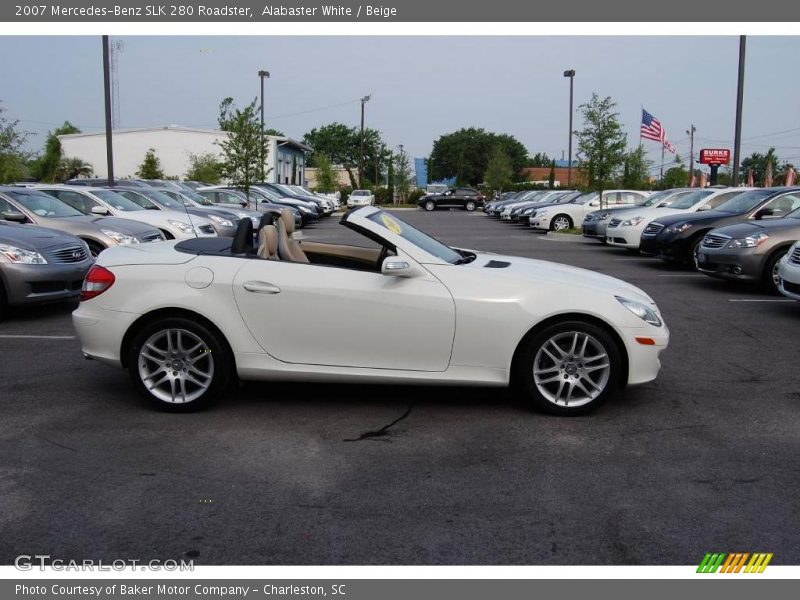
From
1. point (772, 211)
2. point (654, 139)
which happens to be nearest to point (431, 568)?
point (772, 211)

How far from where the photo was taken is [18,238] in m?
9.15

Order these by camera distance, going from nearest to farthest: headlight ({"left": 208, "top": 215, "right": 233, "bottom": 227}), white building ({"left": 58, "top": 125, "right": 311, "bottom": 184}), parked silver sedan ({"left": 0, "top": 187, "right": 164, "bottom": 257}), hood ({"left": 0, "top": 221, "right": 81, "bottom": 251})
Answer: hood ({"left": 0, "top": 221, "right": 81, "bottom": 251}), parked silver sedan ({"left": 0, "top": 187, "right": 164, "bottom": 257}), headlight ({"left": 208, "top": 215, "right": 233, "bottom": 227}), white building ({"left": 58, "top": 125, "right": 311, "bottom": 184})

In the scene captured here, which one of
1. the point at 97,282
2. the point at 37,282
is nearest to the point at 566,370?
the point at 97,282

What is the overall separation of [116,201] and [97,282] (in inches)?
410

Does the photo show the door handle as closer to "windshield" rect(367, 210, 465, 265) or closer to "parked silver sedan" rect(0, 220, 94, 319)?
"windshield" rect(367, 210, 465, 265)

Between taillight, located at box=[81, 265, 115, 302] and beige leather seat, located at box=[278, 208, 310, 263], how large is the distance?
118 centimetres

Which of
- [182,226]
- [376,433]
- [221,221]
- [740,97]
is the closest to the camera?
[376,433]

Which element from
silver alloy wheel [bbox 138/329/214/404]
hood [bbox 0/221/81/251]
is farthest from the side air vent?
hood [bbox 0/221/81/251]

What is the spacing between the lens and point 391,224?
5.74 m

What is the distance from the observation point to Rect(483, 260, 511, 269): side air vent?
5.68 m

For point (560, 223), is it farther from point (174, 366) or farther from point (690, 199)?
point (174, 366)

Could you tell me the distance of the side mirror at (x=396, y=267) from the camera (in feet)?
17.0

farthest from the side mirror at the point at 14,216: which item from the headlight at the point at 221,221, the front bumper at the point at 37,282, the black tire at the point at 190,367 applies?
the black tire at the point at 190,367

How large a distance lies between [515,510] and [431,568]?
739 millimetres
